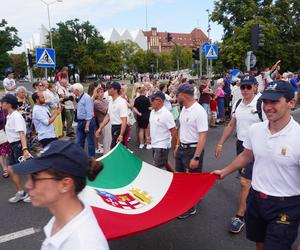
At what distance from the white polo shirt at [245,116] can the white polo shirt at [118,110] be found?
8.40 feet

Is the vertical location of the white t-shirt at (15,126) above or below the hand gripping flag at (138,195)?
above

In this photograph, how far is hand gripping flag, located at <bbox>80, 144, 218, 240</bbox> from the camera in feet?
11.6

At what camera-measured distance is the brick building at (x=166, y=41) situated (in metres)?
155

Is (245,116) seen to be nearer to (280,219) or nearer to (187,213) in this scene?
(187,213)

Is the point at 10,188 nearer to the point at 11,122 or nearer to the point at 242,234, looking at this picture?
the point at 11,122

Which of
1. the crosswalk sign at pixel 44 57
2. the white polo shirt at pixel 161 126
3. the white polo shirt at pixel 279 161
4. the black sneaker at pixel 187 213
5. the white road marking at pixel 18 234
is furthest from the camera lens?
the crosswalk sign at pixel 44 57

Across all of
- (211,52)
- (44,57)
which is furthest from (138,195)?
(211,52)

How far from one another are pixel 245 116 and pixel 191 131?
80cm

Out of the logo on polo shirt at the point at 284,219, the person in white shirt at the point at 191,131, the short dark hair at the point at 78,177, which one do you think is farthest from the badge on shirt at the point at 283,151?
the person in white shirt at the point at 191,131

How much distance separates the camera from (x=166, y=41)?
14975 cm

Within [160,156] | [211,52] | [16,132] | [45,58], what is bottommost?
[160,156]

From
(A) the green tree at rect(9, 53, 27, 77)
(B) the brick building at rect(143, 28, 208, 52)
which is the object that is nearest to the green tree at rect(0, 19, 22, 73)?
(A) the green tree at rect(9, 53, 27, 77)

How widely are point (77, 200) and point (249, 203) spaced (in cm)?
188

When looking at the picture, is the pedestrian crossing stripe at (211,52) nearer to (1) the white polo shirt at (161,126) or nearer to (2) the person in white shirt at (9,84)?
(2) the person in white shirt at (9,84)
